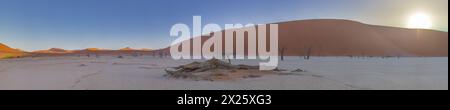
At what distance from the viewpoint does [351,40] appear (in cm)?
4906

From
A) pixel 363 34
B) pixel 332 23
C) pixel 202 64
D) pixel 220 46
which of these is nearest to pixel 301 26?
pixel 332 23

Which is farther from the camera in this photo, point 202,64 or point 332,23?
point 332,23

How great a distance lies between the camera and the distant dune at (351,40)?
45.9 m

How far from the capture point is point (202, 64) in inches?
332

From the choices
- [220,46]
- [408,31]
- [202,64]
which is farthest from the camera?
[408,31]

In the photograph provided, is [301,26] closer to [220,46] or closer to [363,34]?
[363,34]

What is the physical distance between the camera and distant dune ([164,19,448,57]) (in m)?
45.9
